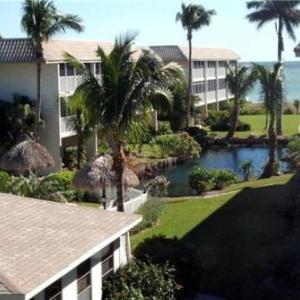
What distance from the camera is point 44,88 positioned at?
3672 centimetres

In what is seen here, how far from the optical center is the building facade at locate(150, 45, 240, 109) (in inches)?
Answer: 2299

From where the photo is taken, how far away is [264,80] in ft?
107

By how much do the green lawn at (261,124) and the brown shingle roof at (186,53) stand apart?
7081 millimetres

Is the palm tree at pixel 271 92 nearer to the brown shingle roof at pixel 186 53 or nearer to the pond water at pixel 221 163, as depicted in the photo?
the pond water at pixel 221 163

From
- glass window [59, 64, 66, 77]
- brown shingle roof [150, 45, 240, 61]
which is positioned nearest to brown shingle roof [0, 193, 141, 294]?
glass window [59, 64, 66, 77]

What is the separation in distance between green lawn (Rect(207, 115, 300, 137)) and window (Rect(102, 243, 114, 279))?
3845cm

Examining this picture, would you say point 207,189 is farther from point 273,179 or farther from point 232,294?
point 232,294

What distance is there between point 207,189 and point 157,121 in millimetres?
23157

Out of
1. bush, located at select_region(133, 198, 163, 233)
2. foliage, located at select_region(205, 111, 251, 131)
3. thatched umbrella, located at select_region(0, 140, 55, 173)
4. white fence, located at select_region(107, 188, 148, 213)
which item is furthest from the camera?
foliage, located at select_region(205, 111, 251, 131)

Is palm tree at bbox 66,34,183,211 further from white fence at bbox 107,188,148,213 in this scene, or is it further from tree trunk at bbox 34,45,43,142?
tree trunk at bbox 34,45,43,142

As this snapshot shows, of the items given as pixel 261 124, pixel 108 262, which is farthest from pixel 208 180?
pixel 261 124

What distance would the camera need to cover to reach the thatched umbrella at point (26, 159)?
27562 millimetres

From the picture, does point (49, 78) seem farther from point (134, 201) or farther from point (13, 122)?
point (134, 201)

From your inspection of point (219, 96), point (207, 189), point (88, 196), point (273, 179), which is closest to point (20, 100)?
A: point (88, 196)
